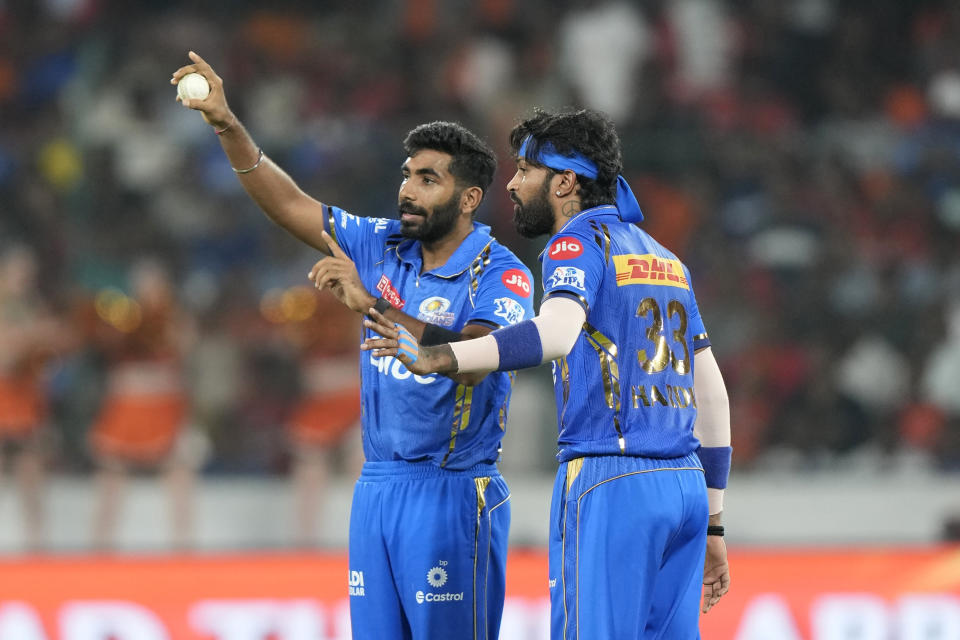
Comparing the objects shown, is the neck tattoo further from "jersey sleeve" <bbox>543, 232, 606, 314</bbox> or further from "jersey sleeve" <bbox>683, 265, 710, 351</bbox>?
"jersey sleeve" <bbox>683, 265, 710, 351</bbox>

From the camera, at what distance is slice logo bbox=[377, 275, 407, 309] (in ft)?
17.1

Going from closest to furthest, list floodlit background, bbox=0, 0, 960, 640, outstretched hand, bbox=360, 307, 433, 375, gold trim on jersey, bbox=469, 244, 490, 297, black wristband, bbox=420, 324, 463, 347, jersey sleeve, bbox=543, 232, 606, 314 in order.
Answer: outstretched hand, bbox=360, 307, 433, 375 < jersey sleeve, bbox=543, 232, 606, 314 < black wristband, bbox=420, 324, 463, 347 < gold trim on jersey, bbox=469, 244, 490, 297 < floodlit background, bbox=0, 0, 960, 640

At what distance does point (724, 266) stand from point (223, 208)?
4.25 m

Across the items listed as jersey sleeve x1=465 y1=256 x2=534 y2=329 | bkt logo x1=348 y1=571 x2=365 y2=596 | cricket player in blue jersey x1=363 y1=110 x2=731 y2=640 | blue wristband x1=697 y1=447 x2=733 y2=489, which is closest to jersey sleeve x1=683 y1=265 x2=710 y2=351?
cricket player in blue jersey x1=363 y1=110 x2=731 y2=640

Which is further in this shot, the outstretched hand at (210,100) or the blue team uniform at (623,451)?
the outstretched hand at (210,100)

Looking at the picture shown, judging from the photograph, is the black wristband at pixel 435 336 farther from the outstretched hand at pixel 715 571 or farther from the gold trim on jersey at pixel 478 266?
the outstretched hand at pixel 715 571

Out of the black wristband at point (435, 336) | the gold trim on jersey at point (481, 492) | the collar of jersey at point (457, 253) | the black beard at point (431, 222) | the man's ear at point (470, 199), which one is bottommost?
the gold trim on jersey at point (481, 492)

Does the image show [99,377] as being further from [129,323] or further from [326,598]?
[326,598]

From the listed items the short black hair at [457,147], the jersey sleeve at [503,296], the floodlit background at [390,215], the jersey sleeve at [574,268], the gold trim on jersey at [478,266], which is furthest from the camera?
the floodlit background at [390,215]

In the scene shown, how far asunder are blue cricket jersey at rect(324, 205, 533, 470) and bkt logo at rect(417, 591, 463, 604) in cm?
47

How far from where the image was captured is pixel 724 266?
35.7 ft

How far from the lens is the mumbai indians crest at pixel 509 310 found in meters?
4.88

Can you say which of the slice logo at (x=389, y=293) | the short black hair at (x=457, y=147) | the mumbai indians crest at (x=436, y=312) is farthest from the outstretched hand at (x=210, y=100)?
the mumbai indians crest at (x=436, y=312)

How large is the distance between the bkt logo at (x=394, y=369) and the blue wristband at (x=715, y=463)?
3.39ft
